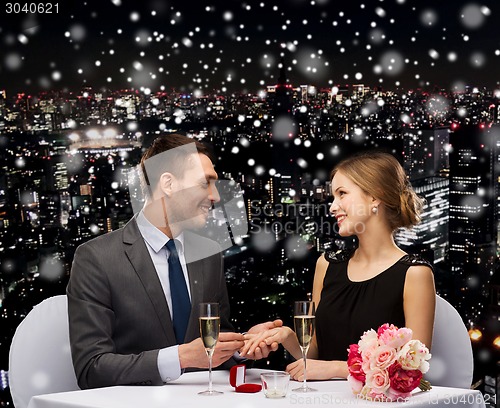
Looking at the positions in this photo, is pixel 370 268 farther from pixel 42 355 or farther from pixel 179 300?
pixel 42 355

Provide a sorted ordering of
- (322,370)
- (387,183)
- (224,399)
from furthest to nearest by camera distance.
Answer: (387,183)
(322,370)
(224,399)

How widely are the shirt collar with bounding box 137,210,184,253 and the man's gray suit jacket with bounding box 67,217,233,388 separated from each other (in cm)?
2

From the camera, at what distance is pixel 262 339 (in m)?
1.83

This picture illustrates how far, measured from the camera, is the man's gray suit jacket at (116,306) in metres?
1.81

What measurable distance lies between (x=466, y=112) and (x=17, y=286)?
141 inches

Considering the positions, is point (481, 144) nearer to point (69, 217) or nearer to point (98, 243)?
point (69, 217)

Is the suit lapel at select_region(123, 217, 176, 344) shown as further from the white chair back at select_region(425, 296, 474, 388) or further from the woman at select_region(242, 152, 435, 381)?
the white chair back at select_region(425, 296, 474, 388)

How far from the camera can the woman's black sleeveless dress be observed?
2008 mm

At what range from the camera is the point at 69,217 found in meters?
5.10

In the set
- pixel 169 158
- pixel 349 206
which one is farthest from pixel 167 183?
pixel 349 206

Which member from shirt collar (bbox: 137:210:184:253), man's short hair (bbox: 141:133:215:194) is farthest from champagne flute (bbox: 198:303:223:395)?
man's short hair (bbox: 141:133:215:194)

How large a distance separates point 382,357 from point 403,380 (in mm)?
60

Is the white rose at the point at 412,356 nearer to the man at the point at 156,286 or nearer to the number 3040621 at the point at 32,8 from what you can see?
the man at the point at 156,286

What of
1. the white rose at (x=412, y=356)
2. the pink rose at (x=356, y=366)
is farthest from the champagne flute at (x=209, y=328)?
the white rose at (x=412, y=356)
